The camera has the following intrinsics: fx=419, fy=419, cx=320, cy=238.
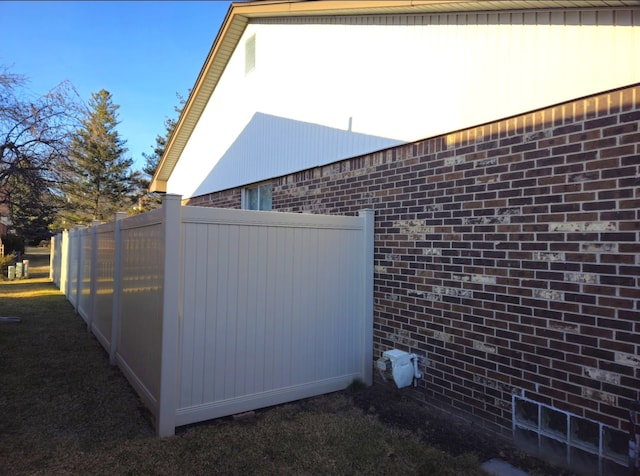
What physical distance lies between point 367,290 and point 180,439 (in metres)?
2.58

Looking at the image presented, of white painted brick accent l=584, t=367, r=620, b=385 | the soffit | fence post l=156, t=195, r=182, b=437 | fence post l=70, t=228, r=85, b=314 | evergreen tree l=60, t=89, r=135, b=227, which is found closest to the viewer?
white painted brick accent l=584, t=367, r=620, b=385

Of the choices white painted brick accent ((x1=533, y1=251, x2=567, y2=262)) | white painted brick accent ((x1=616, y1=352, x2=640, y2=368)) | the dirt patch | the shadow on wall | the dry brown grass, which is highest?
the shadow on wall

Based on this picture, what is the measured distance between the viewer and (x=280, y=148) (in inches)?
290

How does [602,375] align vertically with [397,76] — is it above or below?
below

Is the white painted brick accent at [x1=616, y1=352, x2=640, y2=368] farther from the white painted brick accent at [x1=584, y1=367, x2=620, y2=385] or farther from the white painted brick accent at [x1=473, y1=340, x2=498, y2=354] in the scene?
the white painted brick accent at [x1=473, y1=340, x2=498, y2=354]

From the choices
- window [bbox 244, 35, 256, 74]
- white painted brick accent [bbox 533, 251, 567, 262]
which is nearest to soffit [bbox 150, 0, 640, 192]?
window [bbox 244, 35, 256, 74]

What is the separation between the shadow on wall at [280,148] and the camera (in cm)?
565

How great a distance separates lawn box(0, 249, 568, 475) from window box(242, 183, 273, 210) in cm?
407

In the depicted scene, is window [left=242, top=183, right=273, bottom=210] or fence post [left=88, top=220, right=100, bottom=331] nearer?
fence post [left=88, top=220, right=100, bottom=331]

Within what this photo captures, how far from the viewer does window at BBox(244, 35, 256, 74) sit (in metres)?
8.35

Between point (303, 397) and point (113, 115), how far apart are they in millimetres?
41224

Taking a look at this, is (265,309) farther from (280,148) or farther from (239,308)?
(280,148)

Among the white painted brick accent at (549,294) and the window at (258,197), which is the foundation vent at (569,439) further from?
the window at (258,197)

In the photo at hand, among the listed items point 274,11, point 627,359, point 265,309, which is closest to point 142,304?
point 265,309
